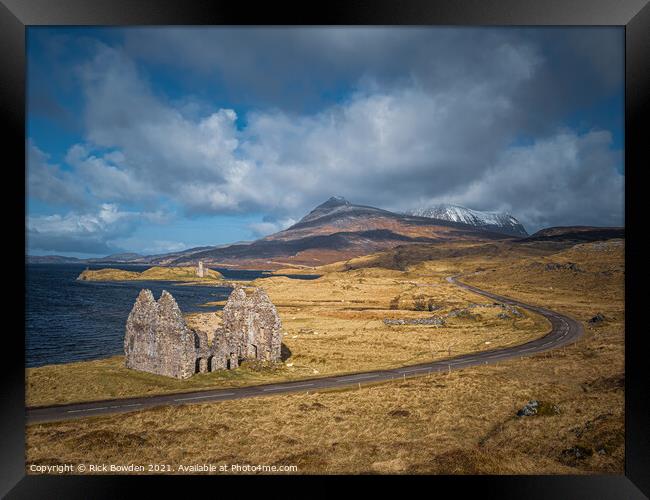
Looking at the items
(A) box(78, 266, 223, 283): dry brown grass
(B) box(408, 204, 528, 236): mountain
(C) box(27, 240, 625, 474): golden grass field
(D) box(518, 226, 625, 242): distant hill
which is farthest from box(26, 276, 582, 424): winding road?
(A) box(78, 266, 223, 283): dry brown grass

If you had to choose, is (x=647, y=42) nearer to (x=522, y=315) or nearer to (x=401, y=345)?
(x=401, y=345)

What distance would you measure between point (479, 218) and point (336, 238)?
62.0 metres

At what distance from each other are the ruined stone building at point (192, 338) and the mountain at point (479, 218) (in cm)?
2623

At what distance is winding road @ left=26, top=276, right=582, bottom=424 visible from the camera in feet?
43.7

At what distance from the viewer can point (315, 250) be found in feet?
354

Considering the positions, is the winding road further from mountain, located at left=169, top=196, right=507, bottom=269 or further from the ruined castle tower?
mountain, located at left=169, top=196, right=507, bottom=269

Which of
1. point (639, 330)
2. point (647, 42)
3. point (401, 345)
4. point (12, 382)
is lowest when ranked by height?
point (401, 345)

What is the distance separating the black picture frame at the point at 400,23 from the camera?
9.12m

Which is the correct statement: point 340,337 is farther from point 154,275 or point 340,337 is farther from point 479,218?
point 154,275

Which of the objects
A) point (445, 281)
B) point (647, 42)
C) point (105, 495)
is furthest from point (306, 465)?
point (445, 281)

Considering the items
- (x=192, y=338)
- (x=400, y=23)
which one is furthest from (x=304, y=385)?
(x=400, y=23)

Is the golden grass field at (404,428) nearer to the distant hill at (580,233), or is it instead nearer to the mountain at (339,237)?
the distant hill at (580,233)

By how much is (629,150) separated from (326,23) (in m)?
9.16

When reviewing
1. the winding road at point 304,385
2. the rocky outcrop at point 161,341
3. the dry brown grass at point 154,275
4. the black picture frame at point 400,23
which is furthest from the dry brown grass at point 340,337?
the dry brown grass at point 154,275
